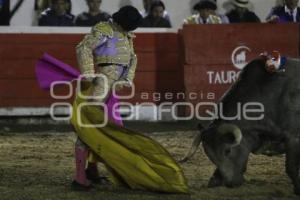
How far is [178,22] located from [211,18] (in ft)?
4.65

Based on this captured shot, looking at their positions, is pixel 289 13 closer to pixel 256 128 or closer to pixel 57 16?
pixel 57 16

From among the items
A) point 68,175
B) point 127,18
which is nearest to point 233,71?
point 68,175

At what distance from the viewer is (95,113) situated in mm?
5539

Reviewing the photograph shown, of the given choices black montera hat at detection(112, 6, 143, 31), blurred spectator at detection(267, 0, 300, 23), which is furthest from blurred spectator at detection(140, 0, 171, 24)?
black montera hat at detection(112, 6, 143, 31)

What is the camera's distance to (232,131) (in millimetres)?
5516

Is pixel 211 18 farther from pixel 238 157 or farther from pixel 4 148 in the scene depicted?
pixel 238 157

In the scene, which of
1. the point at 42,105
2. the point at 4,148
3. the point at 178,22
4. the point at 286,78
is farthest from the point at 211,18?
the point at 286,78

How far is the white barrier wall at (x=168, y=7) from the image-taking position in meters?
11.2

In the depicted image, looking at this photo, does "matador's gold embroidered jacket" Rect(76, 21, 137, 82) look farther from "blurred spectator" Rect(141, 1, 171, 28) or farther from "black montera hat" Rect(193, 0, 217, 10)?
"blurred spectator" Rect(141, 1, 171, 28)

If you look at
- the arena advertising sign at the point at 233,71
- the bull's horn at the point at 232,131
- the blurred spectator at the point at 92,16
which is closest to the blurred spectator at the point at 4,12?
the blurred spectator at the point at 92,16

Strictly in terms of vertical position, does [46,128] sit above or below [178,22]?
below

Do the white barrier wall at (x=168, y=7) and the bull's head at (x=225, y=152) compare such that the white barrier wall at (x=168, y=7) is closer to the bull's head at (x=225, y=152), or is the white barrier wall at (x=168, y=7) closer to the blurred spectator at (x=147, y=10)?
the blurred spectator at (x=147, y=10)

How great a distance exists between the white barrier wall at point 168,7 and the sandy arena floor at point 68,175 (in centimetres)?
303

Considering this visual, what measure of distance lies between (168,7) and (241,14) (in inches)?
55.1
